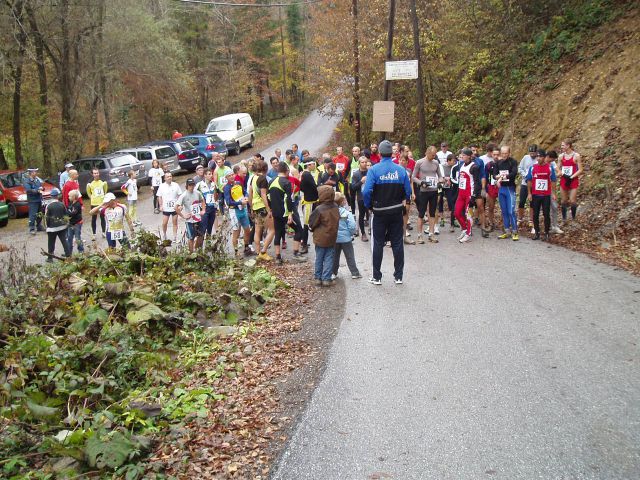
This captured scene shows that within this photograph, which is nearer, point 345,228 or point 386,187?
point 386,187

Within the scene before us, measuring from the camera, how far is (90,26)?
28.3 metres

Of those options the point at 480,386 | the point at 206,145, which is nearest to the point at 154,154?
the point at 206,145

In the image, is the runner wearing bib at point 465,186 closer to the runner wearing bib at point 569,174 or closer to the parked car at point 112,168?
the runner wearing bib at point 569,174

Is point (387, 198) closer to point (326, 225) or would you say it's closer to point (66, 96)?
point (326, 225)

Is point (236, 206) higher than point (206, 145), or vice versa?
point (206, 145)

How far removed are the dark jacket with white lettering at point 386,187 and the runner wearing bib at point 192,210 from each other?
15.4 feet

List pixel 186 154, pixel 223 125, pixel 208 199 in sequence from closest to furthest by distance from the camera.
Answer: pixel 208 199 < pixel 186 154 < pixel 223 125

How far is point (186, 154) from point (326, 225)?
22.4 metres

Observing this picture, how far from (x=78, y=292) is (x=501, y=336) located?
6.30 metres

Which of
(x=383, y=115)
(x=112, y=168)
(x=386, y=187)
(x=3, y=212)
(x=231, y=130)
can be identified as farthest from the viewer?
(x=231, y=130)

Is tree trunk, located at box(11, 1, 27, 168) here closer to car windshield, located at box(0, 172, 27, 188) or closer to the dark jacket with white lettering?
car windshield, located at box(0, 172, 27, 188)

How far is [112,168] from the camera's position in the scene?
2436 centimetres

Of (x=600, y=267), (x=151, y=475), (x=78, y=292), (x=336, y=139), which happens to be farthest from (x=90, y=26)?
(x=151, y=475)

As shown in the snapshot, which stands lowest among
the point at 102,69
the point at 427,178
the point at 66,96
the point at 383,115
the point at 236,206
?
the point at 236,206
